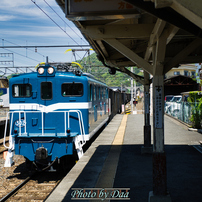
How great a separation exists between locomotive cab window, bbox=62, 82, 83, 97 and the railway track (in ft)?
8.48

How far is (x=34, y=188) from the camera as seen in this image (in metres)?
7.84

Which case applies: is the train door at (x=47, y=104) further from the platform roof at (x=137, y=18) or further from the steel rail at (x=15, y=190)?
the platform roof at (x=137, y=18)

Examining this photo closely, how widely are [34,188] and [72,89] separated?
316 centimetres

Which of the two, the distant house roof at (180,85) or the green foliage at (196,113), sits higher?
the distant house roof at (180,85)

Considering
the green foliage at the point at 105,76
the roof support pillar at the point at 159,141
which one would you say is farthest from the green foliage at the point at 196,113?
the roof support pillar at the point at 159,141

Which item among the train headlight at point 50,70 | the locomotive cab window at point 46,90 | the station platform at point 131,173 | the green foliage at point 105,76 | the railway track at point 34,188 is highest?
the green foliage at point 105,76

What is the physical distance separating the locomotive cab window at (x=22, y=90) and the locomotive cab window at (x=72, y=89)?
1079 millimetres

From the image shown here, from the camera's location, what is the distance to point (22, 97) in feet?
30.2

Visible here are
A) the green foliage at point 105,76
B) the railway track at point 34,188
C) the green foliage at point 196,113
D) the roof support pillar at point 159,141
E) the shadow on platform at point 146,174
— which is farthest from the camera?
the green foliage at point 105,76

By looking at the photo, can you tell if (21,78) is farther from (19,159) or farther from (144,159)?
(144,159)

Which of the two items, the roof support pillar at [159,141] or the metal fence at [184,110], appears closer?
the roof support pillar at [159,141]

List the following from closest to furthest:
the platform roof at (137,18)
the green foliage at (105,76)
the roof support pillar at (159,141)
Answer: the platform roof at (137,18) → the roof support pillar at (159,141) → the green foliage at (105,76)

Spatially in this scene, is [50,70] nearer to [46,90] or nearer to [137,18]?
[46,90]

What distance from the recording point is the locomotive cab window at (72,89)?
919 cm
